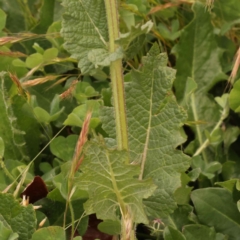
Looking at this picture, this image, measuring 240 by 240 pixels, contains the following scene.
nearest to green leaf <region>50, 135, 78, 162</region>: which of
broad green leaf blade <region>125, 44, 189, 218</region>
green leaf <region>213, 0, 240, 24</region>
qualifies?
broad green leaf blade <region>125, 44, 189, 218</region>

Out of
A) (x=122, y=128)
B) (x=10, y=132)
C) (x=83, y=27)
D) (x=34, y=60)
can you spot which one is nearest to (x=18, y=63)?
(x=34, y=60)

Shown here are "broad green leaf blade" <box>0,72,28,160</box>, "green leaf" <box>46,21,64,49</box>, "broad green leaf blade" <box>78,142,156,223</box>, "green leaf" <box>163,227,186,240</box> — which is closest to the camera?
"broad green leaf blade" <box>78,142,156,223</box>

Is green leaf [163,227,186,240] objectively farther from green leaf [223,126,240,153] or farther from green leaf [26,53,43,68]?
green leaf [26,53,43,68]

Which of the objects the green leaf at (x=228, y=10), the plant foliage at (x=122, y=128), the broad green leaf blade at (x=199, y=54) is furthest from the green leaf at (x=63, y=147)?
the green leaf at (x=228, y=10)

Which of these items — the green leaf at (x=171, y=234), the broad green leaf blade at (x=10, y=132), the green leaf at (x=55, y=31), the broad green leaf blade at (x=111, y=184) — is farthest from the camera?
the green leaf at (x=55, y=31)

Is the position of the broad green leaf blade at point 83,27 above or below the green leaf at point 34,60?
above

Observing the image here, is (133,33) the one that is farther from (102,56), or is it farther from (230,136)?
(230,136)

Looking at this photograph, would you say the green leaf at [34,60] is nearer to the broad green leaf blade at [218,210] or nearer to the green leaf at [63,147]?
the green leaf at [63,147]
